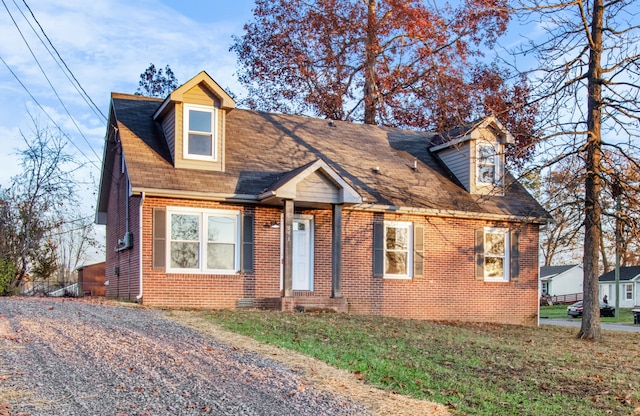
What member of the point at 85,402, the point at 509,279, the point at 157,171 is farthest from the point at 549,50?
the point at 85,402

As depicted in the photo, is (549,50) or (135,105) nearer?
(549,50)

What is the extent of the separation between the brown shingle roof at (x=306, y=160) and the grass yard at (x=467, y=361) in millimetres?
3641

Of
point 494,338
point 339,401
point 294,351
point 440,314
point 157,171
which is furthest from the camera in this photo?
point 440,314

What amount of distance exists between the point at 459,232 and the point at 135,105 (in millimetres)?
9504

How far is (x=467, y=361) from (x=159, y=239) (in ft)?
26.0

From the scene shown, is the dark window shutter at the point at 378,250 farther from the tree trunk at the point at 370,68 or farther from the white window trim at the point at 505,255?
the tree trunk at the point at 370,68

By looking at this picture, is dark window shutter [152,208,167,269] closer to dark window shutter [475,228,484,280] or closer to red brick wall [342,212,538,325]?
red brick wall [342,212,538,325]

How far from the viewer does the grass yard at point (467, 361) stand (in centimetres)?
790

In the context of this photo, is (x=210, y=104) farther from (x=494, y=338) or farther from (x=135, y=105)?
(x=494, y=338)

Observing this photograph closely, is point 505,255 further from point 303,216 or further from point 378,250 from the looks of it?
point 303,216

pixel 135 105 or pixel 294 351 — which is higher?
pixel 135 105

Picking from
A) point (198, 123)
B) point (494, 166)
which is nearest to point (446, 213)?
point (494, 166)

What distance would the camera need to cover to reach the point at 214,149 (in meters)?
16.7

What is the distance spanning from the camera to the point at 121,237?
17.7 metres
